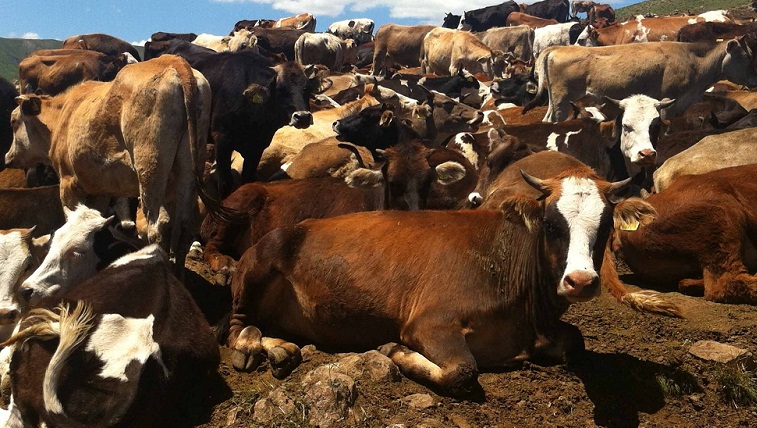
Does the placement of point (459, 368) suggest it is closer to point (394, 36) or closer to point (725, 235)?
point (725, 235)

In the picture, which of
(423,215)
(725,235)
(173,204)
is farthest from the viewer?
(173,204)

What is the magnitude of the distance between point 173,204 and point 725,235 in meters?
5.42

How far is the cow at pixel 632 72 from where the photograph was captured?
1419 centimetres

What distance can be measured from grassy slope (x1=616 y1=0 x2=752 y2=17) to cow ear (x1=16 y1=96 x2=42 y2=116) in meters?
47.5

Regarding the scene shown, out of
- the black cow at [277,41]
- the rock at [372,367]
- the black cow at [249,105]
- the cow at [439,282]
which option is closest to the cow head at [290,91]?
the black cow at [249,105]

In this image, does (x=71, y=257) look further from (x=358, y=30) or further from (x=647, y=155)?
(x=358, y=30)

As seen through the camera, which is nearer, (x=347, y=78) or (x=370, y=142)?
(x=370, y=142)

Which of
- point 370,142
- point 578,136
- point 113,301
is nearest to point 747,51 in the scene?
point 578,136

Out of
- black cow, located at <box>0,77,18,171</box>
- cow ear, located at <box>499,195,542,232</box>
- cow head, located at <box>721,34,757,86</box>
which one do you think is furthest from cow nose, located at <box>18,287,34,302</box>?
cow head, located at <box>721,34,757,86</box>

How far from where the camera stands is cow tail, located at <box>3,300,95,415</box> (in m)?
4.13

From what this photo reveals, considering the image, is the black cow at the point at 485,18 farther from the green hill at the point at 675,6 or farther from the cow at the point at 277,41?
the cow at the point at 277,41

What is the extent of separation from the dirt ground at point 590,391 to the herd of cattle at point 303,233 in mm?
173

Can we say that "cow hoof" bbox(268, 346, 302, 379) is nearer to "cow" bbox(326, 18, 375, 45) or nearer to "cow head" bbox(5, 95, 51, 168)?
"cow head" bbox(5, 95, 51, 168)

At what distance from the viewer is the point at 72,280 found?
6.05 m
